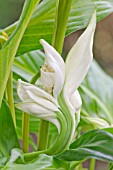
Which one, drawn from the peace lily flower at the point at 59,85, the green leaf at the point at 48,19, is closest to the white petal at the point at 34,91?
the peace lily flower at the point at 59,85

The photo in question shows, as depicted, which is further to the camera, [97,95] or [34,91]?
[97,95]

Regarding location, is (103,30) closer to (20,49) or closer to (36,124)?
(36,124)

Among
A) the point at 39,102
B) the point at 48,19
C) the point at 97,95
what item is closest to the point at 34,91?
the point at 39,102

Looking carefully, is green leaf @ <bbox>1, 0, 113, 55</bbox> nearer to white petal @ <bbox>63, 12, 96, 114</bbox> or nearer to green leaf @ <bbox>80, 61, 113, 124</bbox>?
white petal @ <bbox>63, 12, 96, 114</bbox>

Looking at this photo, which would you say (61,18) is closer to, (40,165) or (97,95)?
(40,165)

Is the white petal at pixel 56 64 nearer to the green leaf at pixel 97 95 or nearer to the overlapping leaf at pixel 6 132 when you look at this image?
the overlapping leaf at pixel 6 132

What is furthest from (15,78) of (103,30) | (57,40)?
(103,30)
